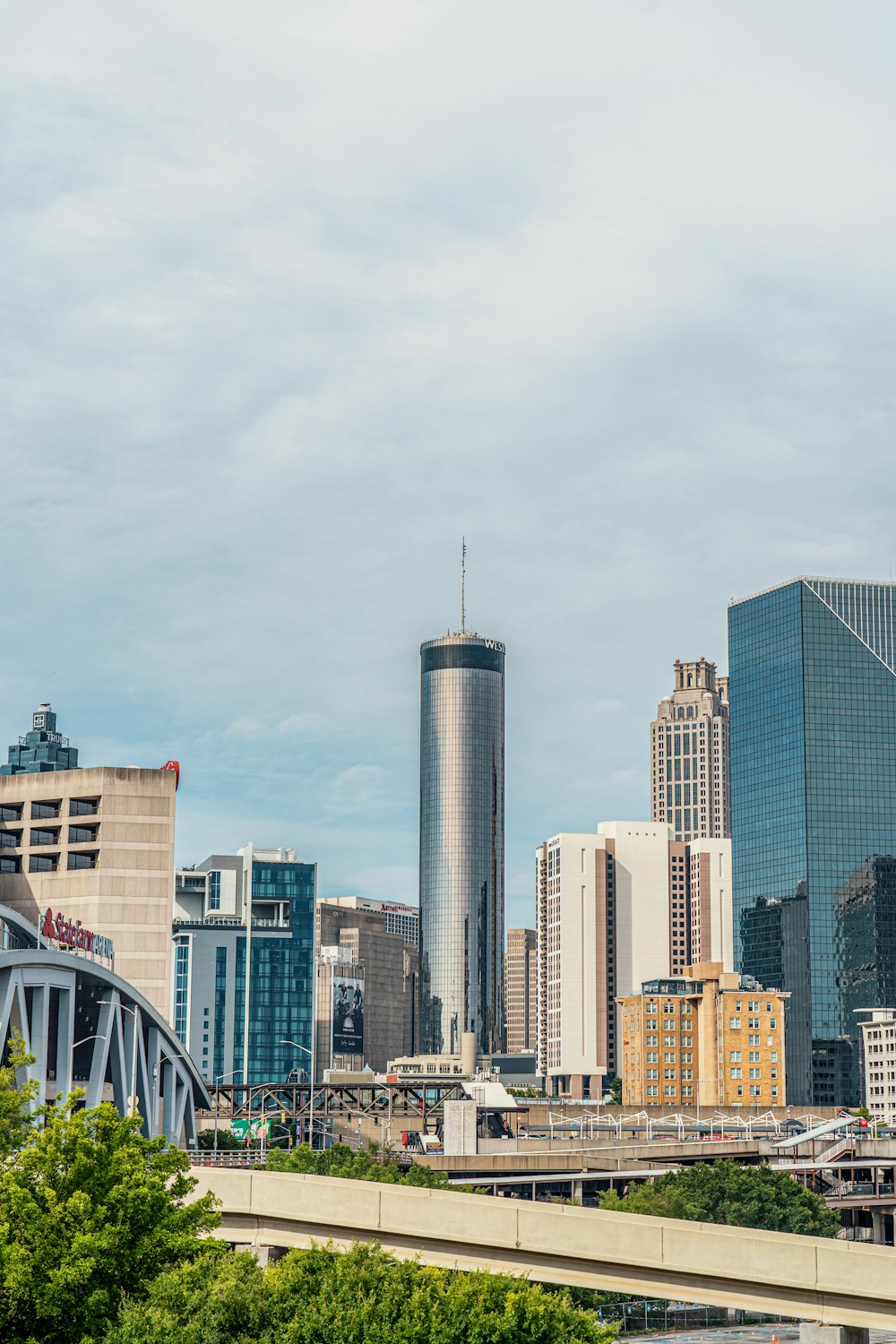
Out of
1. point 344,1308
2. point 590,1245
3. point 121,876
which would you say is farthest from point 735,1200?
point 344,1308

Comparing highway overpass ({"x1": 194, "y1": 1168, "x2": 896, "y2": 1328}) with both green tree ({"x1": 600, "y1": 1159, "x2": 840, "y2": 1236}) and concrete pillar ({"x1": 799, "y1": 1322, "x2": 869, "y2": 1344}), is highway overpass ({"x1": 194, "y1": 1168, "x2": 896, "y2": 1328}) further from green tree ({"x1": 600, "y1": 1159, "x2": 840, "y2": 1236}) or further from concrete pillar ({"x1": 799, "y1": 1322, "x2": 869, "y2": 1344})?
green tree ({"x1": 600, "y1": 1159, "x2": 840, "y2": 1236})

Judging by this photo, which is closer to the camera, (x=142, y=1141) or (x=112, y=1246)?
(x=112, y=1246)

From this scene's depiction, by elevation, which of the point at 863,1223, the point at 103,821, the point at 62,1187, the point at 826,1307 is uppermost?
the point at 103,821

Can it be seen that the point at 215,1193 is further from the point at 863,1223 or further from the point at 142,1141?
the point at 863,1223

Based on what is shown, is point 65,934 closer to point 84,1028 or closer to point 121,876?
point 84,1028

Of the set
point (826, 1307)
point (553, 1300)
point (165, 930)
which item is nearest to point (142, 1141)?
point (553, 1300)

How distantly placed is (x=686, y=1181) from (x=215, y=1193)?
91.7 meters

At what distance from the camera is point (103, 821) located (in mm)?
197375

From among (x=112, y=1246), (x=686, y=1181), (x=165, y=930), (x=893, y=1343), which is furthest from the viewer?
(x=165, y=930)

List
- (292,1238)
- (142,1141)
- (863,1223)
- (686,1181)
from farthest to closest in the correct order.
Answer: (863,1223) → (686,1181) → (292,1238) → (142,1141)

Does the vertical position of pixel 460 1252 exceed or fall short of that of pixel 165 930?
it falls short

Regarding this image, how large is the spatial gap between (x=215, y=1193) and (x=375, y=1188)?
6.29 meters

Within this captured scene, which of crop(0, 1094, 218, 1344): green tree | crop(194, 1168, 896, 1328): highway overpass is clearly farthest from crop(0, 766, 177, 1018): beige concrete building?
crop(0, 1094, 218, 1344): green tree

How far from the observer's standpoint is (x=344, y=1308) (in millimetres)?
42938
